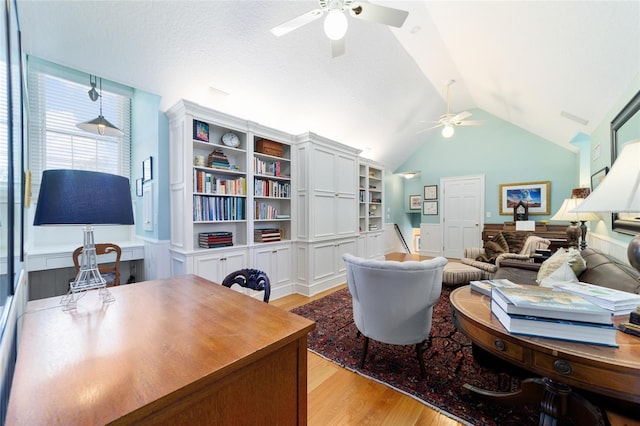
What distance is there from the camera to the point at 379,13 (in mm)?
1863

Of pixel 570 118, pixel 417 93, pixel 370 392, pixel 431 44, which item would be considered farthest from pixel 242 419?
pixel 417 93

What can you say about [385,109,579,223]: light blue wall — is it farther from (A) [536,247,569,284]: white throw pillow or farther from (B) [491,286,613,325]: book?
(B) [491,286,613,325]: book

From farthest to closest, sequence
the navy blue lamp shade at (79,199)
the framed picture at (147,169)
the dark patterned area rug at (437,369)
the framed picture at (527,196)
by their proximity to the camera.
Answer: the framed picture at (527,196) → the framed picture at (147,169) → the dark patterned area rug at (437,369) → the navy blue lamp shade at (79,199)

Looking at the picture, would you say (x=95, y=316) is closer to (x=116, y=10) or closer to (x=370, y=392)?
(x=370, y=392)

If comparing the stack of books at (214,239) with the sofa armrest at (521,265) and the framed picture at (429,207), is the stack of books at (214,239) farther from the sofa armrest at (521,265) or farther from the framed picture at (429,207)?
the framed picture at (429,207)

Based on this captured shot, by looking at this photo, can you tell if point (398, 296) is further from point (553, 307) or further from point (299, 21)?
point (299, 21)

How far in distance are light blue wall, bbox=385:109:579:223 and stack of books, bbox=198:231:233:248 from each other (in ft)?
16.3

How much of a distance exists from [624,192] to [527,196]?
18.2ft

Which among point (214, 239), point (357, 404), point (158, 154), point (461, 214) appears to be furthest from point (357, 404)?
point (461, 214)

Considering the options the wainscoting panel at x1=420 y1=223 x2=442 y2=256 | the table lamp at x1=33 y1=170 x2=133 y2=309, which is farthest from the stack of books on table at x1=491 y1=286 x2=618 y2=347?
the wainscoting panel at x1=420 y1=223 x2=442 y2=256

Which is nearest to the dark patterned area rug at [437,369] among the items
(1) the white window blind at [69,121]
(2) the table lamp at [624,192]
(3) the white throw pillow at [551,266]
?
(3) the white throw pillow at [551,266]

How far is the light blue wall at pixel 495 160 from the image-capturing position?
5082mm

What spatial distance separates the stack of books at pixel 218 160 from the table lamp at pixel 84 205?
1.90 m

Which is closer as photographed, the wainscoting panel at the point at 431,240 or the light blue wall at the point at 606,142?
the light blue wall at the point at 606,142
